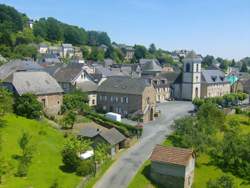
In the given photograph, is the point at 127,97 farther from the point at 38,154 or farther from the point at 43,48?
the point at 43,48

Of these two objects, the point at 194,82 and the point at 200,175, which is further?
the point at 194,82

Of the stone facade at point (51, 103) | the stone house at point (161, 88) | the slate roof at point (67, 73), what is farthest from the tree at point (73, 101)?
the stone house at point (161, 88)

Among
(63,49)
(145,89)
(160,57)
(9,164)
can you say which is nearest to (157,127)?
(145,89)

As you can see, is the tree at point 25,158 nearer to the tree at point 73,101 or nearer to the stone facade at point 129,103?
the tree at point 73,101

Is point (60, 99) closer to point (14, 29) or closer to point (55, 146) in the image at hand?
point (55, 146)

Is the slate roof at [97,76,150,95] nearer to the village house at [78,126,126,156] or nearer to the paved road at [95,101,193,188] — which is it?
the paved road at [95,101,193,188]

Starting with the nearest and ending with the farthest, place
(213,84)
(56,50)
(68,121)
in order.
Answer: (68,121) → (213,84) → (56,50)

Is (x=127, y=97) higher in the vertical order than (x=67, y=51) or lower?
lower

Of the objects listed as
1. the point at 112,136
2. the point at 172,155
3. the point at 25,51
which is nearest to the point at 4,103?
the point at 112,136
